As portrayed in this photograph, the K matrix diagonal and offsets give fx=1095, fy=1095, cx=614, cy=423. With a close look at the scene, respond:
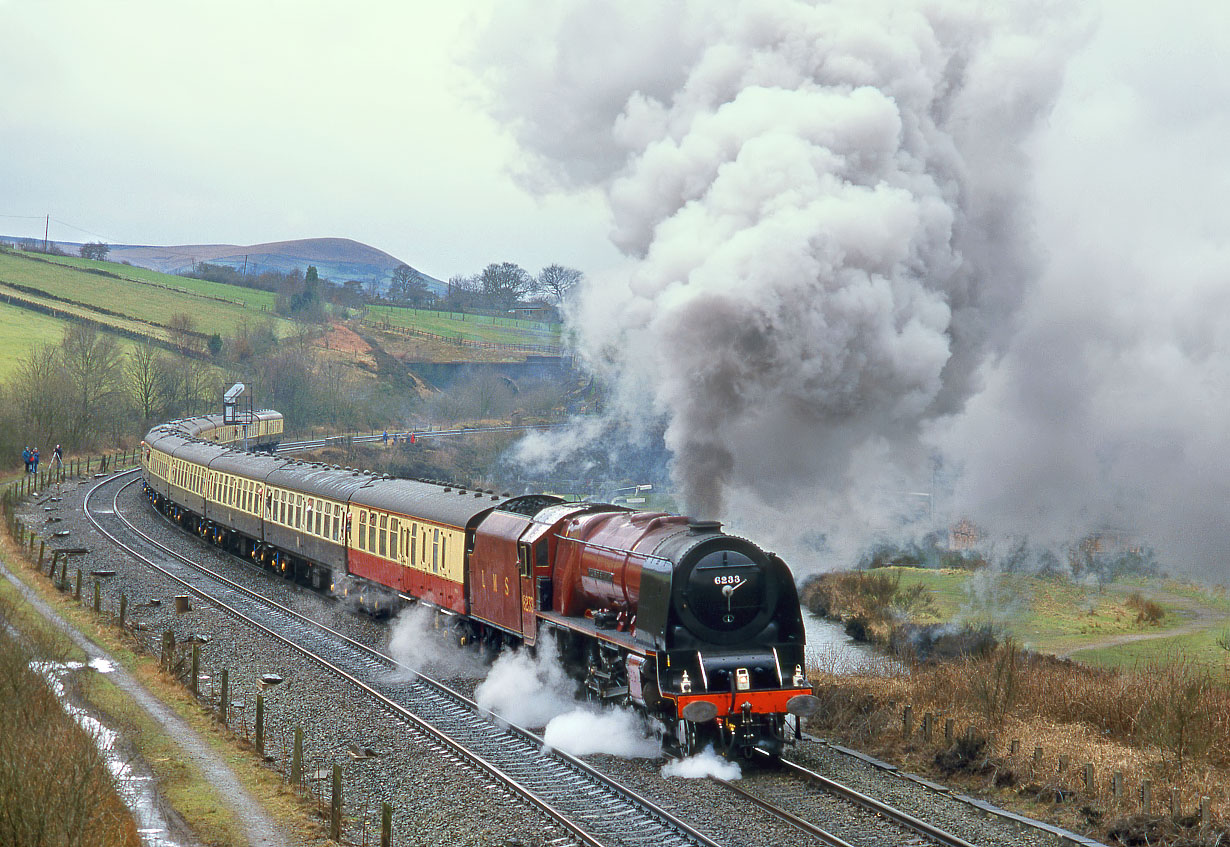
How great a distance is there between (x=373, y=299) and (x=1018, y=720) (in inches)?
4828

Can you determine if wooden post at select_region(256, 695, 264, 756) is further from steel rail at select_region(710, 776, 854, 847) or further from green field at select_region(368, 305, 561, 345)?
green field at select_region(368, 305, 561, 345)

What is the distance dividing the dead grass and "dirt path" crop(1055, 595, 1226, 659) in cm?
742

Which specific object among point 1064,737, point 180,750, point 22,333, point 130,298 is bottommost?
point 180,750

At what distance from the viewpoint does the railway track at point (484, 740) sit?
9858 mm

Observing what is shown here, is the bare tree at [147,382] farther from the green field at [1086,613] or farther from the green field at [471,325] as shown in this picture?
the green field at [1086,613]

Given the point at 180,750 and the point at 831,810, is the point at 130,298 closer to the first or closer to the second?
the point at 180,750

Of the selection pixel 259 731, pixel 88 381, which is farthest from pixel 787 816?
pixel 88 381

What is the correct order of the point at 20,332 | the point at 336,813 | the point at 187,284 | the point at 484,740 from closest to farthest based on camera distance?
the point at 336,813 < the point at 484,740 < the point at 20,332 < the point at 187,284

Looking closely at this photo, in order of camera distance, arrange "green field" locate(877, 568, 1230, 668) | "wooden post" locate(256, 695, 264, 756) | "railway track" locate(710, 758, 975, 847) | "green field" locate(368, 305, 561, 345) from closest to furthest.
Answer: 1. "railway track" locate(710, 758, 975, 847)
2. "wooden post" locate(256, 695, 264, 756)
3. "green field" locate(877, 568, 1230, 668)
4. "green field" locate(368, 305, 561, 345)

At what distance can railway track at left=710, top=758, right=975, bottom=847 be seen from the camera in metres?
9.48

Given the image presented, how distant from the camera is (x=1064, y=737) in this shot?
493 inches

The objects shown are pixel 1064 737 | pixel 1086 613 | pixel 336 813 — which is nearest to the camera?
pixel 336 813

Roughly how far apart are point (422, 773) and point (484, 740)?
1.45 metres

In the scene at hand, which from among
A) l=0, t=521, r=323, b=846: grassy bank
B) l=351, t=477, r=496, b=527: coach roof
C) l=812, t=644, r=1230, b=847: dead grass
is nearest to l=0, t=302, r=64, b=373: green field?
l=351, t=477, r=496, b=527: coach roof
